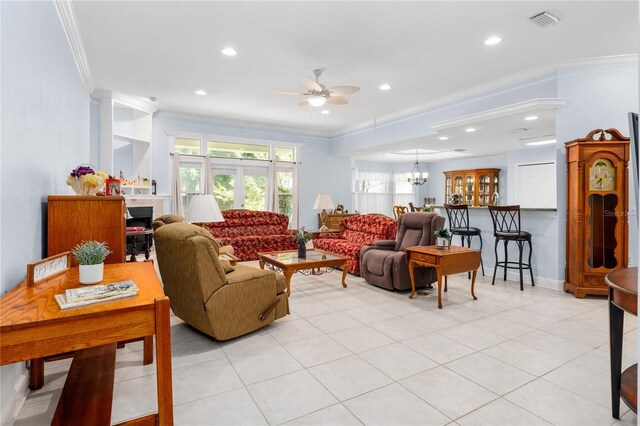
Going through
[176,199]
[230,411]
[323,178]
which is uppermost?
[323,178]

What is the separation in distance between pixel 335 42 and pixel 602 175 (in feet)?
11.7

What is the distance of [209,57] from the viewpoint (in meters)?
4.32

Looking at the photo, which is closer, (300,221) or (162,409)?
(162,409)

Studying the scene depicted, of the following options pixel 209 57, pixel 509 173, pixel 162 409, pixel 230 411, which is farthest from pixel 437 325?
pixel 509 173

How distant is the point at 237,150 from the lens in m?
8.01

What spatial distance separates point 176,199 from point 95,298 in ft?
19.4

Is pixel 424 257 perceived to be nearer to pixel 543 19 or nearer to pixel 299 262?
pixel 299 262

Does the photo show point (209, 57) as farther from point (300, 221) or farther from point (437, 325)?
point (300, 221)

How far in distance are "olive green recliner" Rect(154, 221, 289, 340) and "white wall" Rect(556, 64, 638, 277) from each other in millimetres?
4068

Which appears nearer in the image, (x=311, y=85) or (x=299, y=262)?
(x=311, y=85)

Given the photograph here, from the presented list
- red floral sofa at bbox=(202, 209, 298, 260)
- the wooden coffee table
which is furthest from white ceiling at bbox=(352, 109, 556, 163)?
the wooden coffee table

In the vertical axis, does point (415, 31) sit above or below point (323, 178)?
above

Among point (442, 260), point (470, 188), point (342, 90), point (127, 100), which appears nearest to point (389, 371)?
point (442, 260)

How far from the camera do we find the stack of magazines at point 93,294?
146cm
